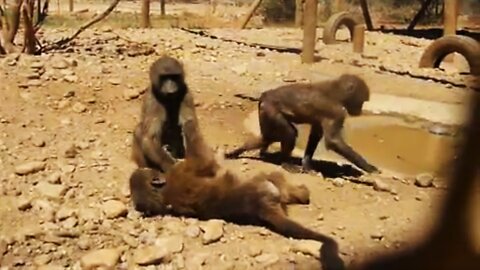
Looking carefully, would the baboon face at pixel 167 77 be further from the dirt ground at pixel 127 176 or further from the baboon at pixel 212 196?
the baboon at pixel 212 196

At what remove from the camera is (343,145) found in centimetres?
672

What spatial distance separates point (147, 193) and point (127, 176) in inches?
39.2

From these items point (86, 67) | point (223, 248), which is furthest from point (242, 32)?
point (223, 248)

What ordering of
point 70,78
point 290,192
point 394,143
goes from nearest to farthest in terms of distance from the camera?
point 290,192 → point 394,143 → point 70,78

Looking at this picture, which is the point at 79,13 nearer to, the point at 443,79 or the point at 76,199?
the point at 443,79

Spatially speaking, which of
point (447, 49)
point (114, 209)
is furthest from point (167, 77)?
point (447, 49)

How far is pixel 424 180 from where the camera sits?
638 centimetres

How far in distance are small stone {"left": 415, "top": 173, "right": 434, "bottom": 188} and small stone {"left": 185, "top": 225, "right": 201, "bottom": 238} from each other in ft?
7.03

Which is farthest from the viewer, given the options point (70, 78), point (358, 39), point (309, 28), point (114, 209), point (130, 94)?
point (358, 39)

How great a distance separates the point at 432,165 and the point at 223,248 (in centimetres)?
313

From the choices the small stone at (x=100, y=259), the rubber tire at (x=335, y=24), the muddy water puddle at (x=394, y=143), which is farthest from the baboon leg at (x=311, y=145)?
the rubber tire at (x=335, y=24)

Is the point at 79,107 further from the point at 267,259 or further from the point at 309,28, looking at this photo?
the point at 309,28

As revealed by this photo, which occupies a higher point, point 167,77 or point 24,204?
point 167,77

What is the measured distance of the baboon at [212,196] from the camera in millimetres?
5127
